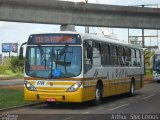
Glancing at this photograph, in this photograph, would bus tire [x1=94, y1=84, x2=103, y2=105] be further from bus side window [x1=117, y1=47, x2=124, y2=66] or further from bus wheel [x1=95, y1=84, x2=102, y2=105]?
bus side window [x1=117, y1=47, x2=124, y2=66]

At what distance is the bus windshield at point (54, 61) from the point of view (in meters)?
19.3

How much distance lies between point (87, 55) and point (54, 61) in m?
1.34

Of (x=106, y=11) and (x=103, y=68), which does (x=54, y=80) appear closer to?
(x=103, y=68)

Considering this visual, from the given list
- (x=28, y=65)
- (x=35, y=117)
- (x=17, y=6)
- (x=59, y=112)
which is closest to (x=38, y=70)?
(x=28, y=65)

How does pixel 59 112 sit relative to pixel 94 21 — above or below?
A: below

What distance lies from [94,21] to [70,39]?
2793 centimetres

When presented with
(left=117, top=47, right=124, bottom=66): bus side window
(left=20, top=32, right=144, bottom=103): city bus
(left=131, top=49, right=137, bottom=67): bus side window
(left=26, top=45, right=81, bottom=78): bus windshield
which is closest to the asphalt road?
(left=20, top=32, right=144, bottom=103): city bus

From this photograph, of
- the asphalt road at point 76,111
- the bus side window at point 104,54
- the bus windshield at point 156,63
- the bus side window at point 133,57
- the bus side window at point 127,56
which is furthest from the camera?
the bus windshield at point 156,63

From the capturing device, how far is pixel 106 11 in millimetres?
48094

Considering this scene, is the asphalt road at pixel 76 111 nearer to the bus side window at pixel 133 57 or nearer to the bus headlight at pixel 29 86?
the bus headlight at pixel 29 86

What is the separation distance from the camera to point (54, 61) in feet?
64.1

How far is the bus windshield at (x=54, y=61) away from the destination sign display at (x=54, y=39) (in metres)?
0.20

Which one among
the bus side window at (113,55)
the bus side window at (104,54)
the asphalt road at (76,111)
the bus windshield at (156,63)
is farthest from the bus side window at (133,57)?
the bus windshield at (156,63)

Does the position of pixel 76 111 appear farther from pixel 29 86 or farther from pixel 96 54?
pixel 96 54
